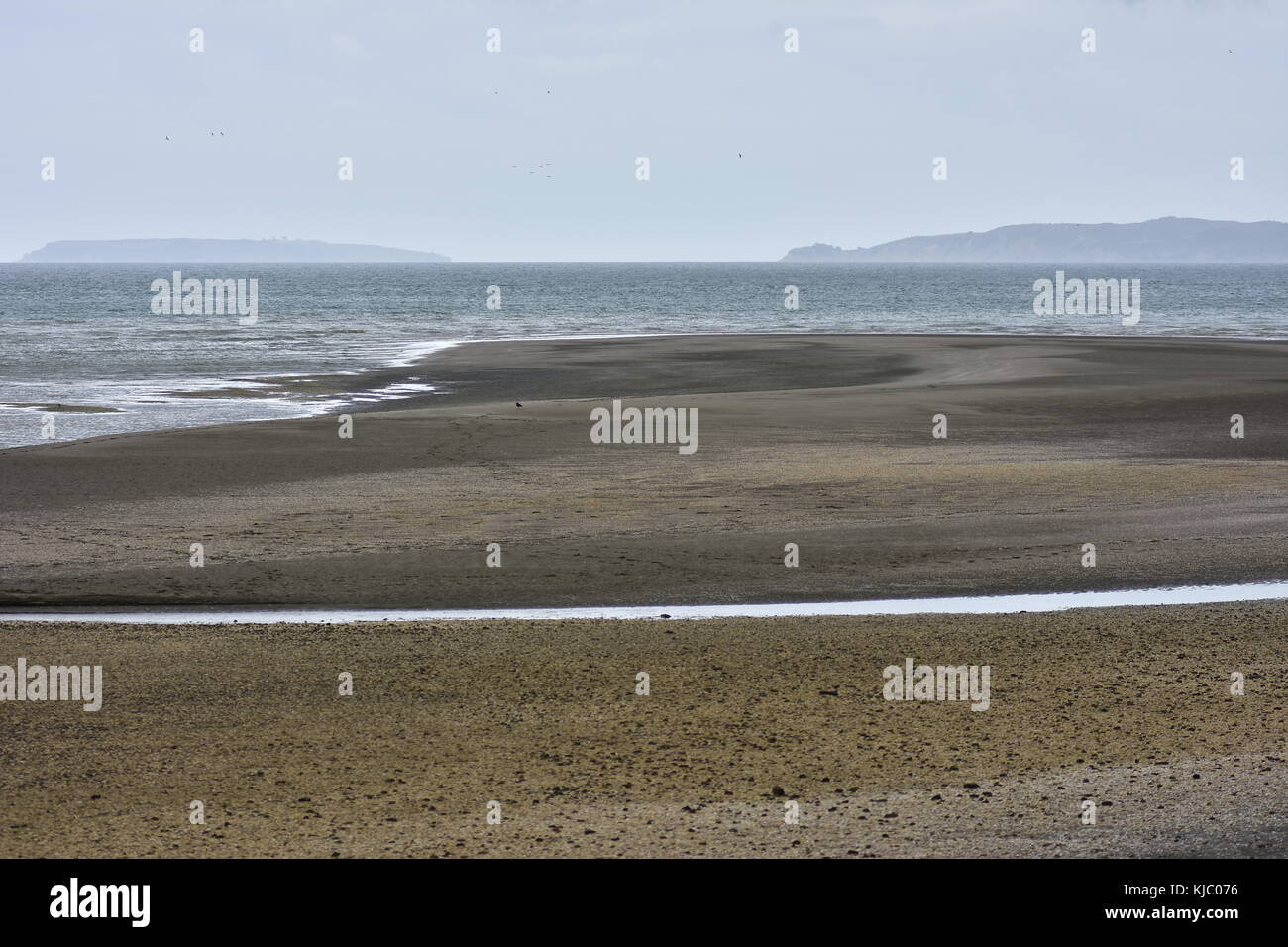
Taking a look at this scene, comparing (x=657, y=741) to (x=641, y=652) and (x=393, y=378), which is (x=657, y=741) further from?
(x=393, y=378)

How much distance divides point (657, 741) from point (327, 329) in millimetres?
57533

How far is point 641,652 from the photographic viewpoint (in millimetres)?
11141

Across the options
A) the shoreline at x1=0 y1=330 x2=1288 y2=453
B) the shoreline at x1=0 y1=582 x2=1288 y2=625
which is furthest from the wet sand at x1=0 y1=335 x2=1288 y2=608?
the shoreline at x1=0 y1=330 x2=1288 y2=453

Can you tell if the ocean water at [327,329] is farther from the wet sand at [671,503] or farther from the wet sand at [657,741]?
the wet sand at [657,741]

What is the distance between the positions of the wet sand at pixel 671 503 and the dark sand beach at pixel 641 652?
0.08m

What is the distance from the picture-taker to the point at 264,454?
22.3m

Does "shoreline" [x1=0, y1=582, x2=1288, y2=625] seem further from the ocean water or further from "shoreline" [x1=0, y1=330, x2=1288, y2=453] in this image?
the ocean water

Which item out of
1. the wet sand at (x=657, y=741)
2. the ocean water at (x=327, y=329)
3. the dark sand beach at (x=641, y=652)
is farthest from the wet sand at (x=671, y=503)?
the ocean water at (x=327, y=329)

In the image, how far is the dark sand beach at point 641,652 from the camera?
7.65m

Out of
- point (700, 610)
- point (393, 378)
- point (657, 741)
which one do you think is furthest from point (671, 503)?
point (393, 378)

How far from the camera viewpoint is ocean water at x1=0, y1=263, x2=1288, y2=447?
105 ft

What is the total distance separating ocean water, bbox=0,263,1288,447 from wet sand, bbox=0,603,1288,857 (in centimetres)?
1596
